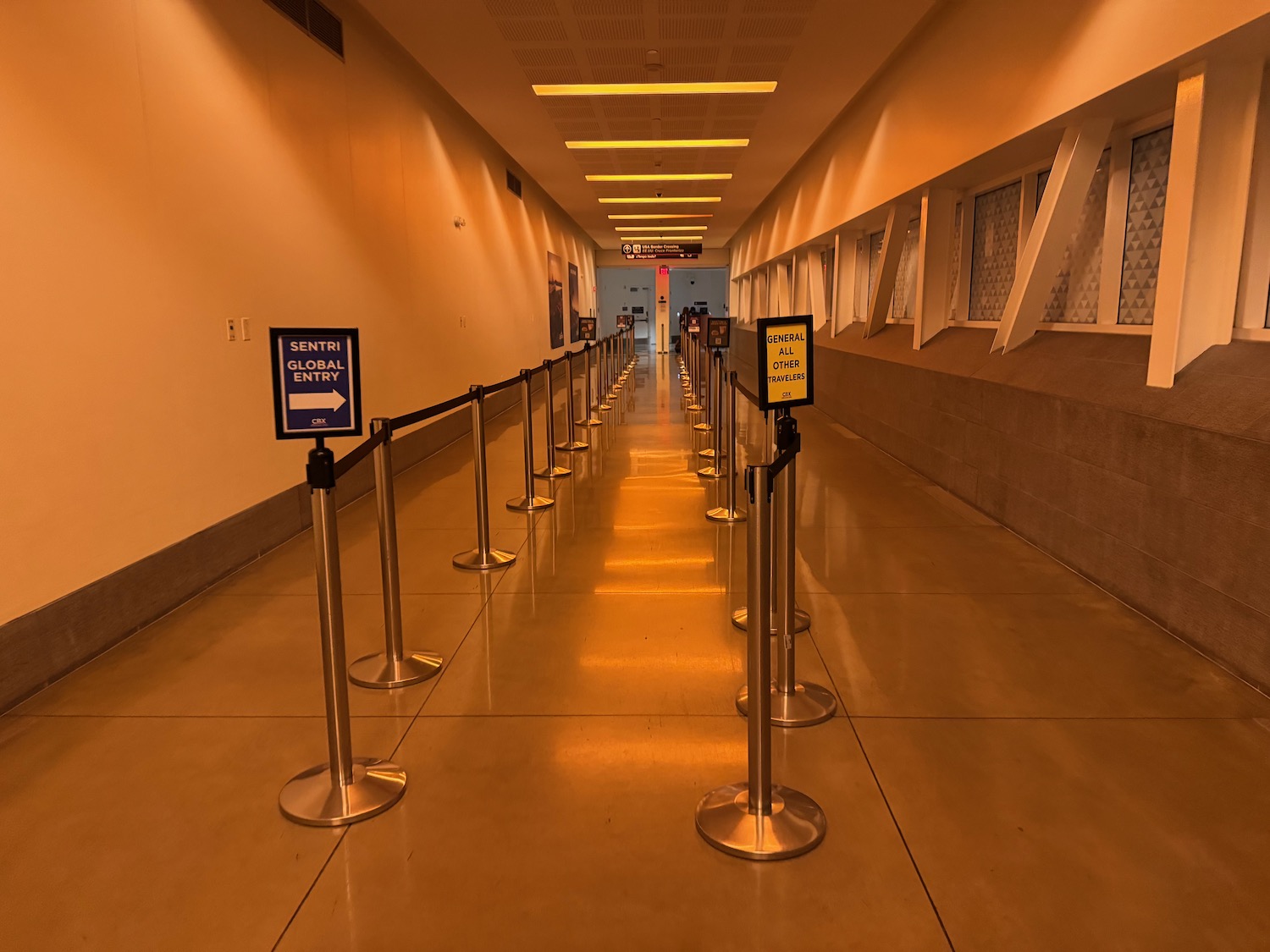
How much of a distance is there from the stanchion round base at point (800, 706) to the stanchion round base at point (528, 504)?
3582mm

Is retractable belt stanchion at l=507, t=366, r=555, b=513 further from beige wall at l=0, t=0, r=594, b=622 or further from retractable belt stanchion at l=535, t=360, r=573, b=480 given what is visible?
beige wall at l=0, t=0, r=594, b=622

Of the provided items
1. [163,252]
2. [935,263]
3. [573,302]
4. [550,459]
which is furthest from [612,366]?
[163,252]

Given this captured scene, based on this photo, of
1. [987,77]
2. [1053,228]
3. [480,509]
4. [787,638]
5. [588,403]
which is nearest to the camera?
[787,638]

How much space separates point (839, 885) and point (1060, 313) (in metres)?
5.15

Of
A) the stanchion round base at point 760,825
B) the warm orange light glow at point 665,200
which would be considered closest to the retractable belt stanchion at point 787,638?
the stanchion round base at point 760,825

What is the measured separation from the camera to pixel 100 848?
2508mm

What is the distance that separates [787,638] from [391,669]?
1.66 metres

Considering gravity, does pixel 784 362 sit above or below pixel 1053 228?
below

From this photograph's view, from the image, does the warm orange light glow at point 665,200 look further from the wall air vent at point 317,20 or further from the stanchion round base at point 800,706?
→ the stanchion round base at point 800,706

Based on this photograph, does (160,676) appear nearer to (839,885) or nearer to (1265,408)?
(839,885)

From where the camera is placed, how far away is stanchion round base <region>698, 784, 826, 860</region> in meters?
2.43

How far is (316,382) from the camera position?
2.79 m

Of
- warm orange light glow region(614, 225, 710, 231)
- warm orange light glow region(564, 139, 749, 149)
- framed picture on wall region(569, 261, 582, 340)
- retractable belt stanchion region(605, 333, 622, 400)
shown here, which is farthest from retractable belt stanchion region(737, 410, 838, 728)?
warm orange light glow region(614, 225, 710, 231)

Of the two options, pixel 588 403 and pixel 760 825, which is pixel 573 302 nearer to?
pixel 588 403
